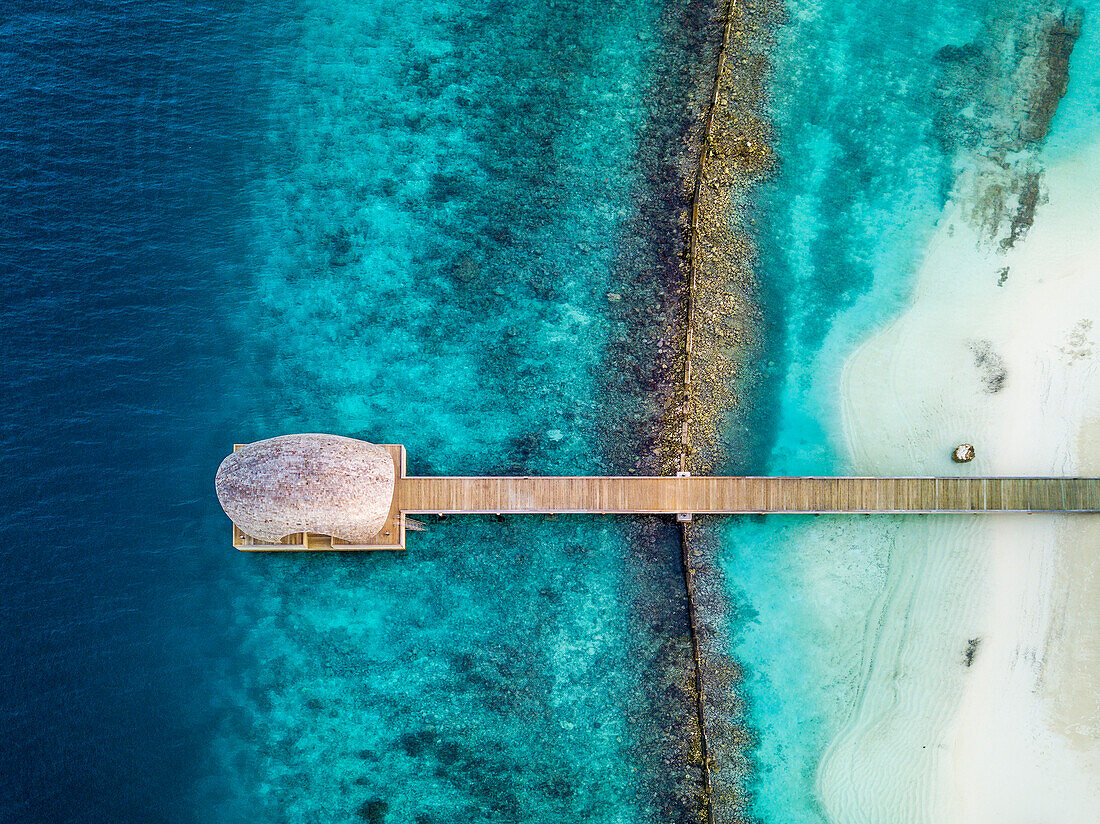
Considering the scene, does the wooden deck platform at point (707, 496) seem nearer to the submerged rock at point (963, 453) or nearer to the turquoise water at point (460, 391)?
the submerged rock at point (963, 453)

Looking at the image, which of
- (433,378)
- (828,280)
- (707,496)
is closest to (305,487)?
(433,378)

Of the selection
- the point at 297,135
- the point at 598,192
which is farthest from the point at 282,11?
the point at 598,192

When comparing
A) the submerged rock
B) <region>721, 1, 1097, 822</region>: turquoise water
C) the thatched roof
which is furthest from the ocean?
the submerged rock

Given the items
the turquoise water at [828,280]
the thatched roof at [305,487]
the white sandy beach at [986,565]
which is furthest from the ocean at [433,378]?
the thatched roof at [305,487]

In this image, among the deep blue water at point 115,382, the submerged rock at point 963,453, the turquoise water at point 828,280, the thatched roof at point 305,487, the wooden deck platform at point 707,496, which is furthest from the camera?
the deep blue water at point 115,382

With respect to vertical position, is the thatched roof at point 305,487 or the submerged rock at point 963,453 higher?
the submerged rock at point 963,453

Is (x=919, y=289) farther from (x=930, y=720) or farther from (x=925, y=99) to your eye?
(x=930, y=720)
